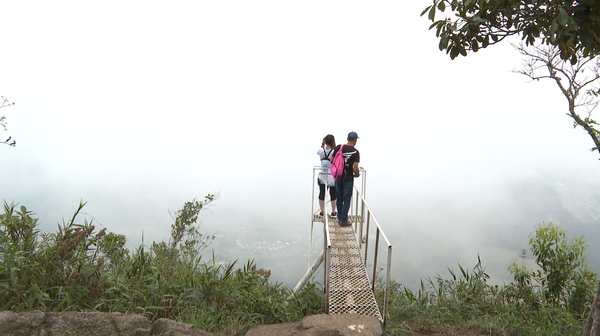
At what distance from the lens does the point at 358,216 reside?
698 centimetres

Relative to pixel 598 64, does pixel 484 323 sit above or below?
below

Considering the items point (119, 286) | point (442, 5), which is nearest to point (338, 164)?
point (442, 5)

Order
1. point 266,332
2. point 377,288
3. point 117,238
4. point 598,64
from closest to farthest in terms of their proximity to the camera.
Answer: point 266,332 < point 377,288 < point 598,64 < point 117,238

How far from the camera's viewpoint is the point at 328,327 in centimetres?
317

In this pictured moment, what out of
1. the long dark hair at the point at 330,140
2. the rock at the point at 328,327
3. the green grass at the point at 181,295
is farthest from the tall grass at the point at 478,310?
the long dark hair at the point at 330,140

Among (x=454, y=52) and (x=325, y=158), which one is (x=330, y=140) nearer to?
(x=325, y=158)

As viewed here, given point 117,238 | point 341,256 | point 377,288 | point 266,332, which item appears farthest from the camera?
point 117,238

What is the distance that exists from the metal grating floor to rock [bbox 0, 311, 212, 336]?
1650 millimetres

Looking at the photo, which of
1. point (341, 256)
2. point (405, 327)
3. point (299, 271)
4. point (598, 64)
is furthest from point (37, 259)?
point (299, 271)

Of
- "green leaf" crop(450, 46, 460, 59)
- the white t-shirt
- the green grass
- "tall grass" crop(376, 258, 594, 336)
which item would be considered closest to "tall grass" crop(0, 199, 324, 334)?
the green grass

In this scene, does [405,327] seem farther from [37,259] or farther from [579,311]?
[37,259]

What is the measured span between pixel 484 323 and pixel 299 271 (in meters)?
92.2

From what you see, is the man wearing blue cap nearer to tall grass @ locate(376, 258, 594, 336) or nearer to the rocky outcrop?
tall grass @ locate(376, 258, 594, 336)

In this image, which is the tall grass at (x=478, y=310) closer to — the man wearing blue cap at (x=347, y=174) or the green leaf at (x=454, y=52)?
the man wearing blue cap at (x=347, y=174)
